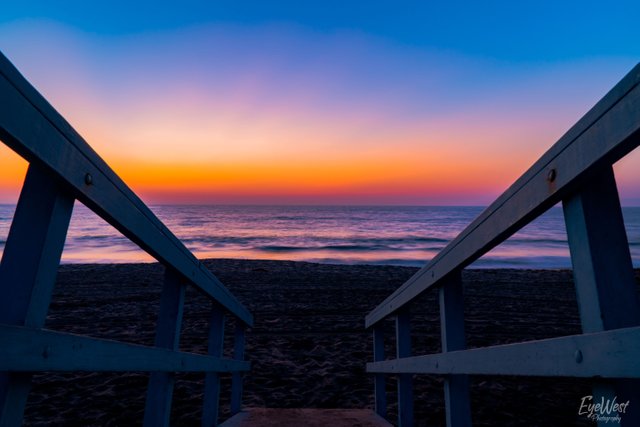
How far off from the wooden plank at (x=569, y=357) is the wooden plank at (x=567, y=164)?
31 cm

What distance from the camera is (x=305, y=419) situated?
3193mm

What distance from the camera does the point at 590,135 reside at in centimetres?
82

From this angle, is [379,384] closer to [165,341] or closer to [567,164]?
[165,341]

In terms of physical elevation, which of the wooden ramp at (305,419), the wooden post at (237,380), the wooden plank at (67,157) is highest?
the wooden plank at (67,157)

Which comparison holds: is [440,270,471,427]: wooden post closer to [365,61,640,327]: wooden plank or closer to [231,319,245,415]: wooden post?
[365,61,640,327]: wooden plank

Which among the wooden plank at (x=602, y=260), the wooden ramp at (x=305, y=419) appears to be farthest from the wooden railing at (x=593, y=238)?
the wooden ramp at (x=305, y=419)

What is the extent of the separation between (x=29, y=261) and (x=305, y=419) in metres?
2.80

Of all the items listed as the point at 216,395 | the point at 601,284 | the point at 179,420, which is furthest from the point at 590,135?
the point at 179,420

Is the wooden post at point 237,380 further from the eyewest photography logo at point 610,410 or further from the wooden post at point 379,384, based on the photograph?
the eyewest photography logo at point 610,410

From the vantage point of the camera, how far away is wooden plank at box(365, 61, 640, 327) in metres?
0.74

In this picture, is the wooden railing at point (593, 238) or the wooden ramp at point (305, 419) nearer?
the wooden railing at point (593, 238)

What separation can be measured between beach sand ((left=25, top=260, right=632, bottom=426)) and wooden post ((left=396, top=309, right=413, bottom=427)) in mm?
1772

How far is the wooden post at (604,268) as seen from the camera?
83 cm

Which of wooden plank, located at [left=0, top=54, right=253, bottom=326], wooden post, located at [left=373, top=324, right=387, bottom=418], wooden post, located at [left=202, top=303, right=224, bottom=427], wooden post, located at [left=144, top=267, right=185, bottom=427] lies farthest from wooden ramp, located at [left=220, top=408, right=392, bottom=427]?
wooden plank, located at [left=0, top=54, right=253, bottom=326]
